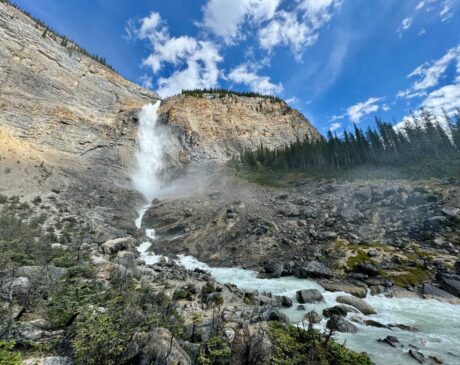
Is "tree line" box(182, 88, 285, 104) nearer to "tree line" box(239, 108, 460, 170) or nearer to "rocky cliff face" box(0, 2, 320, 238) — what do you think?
"rocky cliff face" box(0, 2, 320, 238)

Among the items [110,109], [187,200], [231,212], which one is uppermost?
[110,109]

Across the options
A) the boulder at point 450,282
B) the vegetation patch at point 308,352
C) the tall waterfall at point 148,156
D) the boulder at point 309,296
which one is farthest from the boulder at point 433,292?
the tall waterfall at point 148,156

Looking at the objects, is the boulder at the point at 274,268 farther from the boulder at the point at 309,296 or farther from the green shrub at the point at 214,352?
the green shrub at the point at 214,352

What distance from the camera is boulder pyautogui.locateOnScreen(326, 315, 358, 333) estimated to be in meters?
13.1

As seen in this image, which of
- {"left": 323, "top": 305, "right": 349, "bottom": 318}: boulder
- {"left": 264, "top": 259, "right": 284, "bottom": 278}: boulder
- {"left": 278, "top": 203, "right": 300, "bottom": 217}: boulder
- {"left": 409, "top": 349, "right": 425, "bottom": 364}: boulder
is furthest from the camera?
{"left": 278, "top": 203, "right": 300, "bottom": 217}: boulder

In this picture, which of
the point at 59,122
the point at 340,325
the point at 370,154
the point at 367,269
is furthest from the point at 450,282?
the point at 59,122

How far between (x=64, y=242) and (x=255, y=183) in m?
34.1

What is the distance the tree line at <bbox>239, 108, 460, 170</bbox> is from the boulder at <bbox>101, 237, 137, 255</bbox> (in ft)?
130

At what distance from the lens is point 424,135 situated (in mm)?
58594

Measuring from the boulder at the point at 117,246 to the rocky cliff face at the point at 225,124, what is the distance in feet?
123

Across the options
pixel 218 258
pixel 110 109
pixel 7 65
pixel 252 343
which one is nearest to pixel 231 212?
pixel 218 258

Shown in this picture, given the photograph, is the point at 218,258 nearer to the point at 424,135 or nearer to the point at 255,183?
the point at 255,183

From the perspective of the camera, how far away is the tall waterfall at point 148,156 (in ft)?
177

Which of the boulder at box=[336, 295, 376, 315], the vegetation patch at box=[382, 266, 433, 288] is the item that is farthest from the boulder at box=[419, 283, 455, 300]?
the boulder at box=[336, 295, 376, 315]
